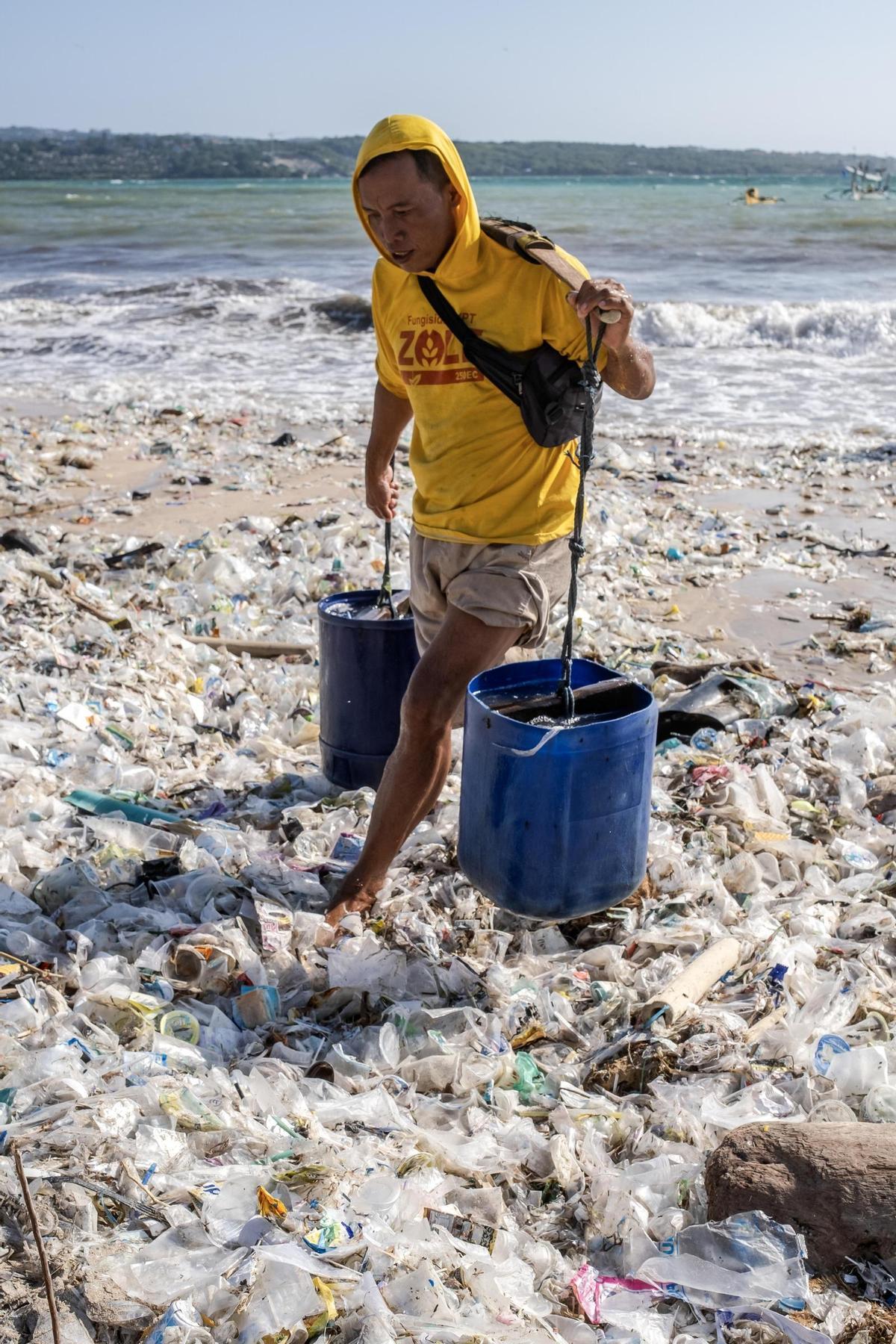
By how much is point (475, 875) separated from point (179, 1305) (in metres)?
1.16

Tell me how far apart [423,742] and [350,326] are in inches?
608

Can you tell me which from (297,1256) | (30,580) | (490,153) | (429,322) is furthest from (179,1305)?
(490,153)

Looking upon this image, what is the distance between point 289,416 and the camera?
10.9m

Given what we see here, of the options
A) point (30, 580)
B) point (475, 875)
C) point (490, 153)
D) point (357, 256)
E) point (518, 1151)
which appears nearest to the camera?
point (518, 1151)

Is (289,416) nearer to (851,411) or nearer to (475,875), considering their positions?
(851,411)

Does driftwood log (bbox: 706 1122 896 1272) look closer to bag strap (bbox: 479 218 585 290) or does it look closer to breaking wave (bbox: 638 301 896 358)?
bag strap (bbox: 479 218 585 290)

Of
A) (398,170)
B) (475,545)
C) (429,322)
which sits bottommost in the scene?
(475,545)

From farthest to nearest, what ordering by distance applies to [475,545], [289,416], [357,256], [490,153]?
[490,153], [357,256], [289,416], [475,545]

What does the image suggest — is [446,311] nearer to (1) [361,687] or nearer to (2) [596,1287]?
(1) [361,687]

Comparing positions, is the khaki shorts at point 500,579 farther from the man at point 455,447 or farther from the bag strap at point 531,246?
the bag strap at point 531,246

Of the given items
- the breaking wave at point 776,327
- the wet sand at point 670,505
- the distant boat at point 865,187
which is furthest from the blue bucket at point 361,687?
the distant boat at point 865,187

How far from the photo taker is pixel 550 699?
2865 mm

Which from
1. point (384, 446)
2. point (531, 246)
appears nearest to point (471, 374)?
point (531, 246)

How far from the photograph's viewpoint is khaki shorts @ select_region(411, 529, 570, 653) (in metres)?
2.97
